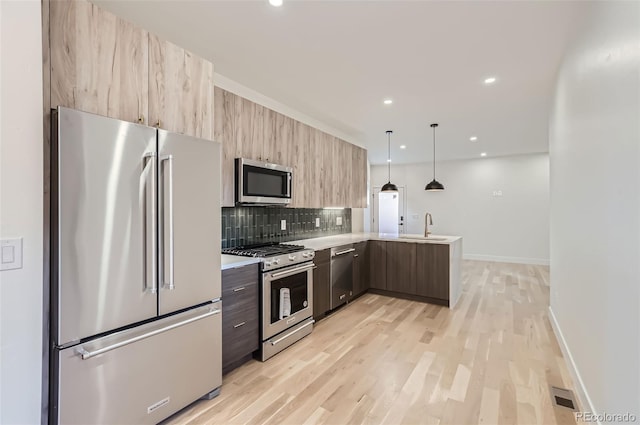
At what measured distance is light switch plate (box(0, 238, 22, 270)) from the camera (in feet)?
4.15

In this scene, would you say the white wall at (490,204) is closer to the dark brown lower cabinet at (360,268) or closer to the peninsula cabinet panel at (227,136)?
the dark brown lower cabinet at (360,268)

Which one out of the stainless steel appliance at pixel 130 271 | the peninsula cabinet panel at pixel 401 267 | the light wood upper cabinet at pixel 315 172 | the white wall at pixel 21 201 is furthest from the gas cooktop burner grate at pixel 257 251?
the peninsula cabinet panel at pixel 401 267

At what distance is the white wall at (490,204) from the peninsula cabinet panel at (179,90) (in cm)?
749

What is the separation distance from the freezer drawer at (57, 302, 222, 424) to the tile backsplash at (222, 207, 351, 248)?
46.9 inches

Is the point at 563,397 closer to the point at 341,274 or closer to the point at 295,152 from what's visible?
the point at 341,274

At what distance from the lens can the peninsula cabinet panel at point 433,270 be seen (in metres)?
4.18

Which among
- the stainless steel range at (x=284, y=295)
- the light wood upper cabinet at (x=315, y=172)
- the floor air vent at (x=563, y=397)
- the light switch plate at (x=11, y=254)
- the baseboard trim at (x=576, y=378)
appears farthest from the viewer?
the light wood upper cabinet at (x=315, y=172)

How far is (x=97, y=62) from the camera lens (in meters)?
1.66

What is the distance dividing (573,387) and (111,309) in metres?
3.24

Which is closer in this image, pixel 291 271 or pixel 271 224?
pixel 291 271

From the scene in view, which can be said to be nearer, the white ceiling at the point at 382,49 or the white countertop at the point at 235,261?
the white ceiling at the point at 382,49

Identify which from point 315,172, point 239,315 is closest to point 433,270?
point 315,172

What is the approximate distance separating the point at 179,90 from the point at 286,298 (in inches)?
79.3

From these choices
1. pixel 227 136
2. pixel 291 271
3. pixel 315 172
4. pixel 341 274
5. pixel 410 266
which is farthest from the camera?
pixel 410 266
